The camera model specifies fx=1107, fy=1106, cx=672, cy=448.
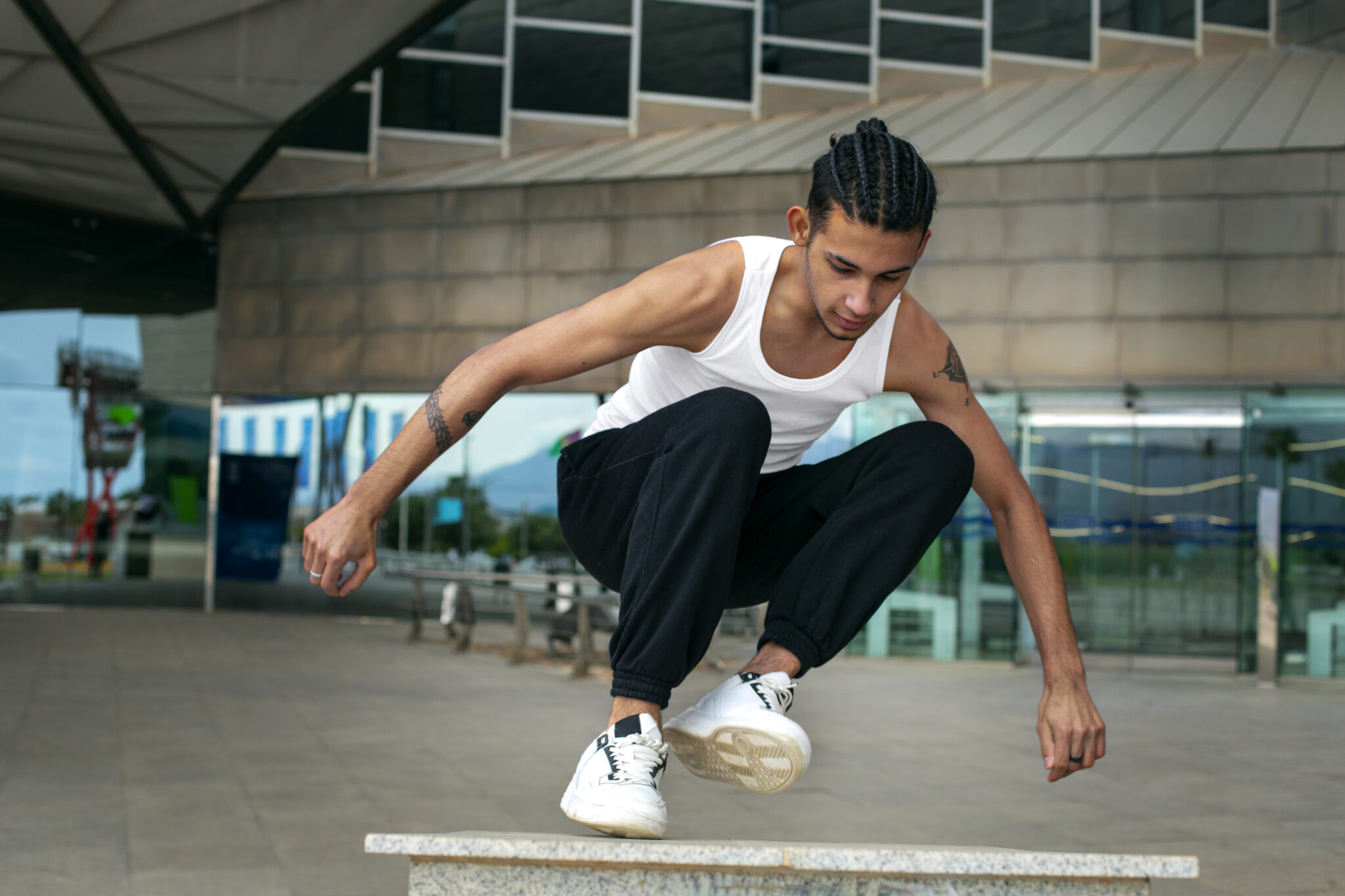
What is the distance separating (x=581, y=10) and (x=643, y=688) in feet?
50.8

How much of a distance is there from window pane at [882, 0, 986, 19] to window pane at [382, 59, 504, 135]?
5665mm

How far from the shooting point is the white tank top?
229cm

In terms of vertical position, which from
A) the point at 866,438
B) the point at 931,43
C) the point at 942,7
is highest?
the point at 942,7

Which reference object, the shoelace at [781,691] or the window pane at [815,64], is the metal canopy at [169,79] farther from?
the shoelace at [781,691]

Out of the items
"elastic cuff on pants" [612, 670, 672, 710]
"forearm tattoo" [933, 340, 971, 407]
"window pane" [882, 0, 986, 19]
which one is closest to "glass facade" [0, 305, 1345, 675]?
"window pane" [882, 0, 986, 19]

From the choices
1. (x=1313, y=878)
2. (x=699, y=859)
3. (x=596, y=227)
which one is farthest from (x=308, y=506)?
(x=699, y=859)

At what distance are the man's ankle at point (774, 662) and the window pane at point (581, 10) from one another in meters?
15.0

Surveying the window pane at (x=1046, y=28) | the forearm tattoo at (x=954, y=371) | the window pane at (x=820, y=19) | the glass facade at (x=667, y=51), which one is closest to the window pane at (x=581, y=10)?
the glass facade at (x=667, y=51)

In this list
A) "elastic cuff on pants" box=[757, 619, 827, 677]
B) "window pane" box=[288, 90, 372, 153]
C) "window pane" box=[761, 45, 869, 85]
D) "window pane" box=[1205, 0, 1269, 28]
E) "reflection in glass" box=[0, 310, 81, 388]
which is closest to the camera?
"elastic cuff on pants" box=[757, 619, 827, 677]

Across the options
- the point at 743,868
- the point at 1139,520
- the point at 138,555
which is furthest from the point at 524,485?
the point at 743,868

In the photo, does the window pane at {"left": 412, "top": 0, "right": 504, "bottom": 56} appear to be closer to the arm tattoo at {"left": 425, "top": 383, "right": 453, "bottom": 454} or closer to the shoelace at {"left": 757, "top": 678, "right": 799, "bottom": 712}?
the arm tattoo at {"left": 425, "top": 383, "right": 453, "bottom": 454}

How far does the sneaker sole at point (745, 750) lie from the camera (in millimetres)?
2033

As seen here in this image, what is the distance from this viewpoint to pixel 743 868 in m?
1.70

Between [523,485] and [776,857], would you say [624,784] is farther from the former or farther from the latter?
[523,485]
